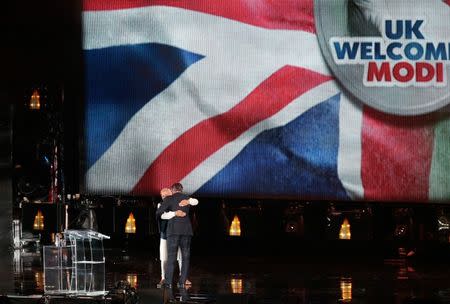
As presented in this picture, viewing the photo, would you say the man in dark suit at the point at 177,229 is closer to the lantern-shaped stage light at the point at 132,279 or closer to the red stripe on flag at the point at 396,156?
the lantern-shaped stage light at the point at 132,279

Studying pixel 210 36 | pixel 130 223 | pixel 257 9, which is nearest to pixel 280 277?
pixel 210 36

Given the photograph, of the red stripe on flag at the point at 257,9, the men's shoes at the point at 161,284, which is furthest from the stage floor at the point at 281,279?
the red stripe on flag at the point at 257,9

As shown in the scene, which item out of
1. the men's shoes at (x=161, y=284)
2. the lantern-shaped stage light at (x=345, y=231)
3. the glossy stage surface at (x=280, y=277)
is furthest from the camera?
the lantern-shaped stage light at (x=345, y=231)

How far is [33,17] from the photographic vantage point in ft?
56.0

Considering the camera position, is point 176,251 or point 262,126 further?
point 262,126

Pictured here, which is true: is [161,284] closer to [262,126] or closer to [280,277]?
[280,277]

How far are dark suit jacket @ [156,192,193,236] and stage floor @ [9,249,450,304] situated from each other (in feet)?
2.57

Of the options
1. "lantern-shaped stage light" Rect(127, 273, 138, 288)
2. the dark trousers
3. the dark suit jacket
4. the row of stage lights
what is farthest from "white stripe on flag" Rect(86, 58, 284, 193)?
the row of stage lights

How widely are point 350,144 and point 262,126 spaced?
4.16ft

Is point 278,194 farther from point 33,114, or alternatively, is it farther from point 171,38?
point 33,114

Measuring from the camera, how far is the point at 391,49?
16.7 meters

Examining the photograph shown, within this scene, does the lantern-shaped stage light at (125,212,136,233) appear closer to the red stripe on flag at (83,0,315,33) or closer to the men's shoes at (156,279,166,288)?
the men's shoes at (156,279,166,288)

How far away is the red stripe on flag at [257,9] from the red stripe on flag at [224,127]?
0.65 meters

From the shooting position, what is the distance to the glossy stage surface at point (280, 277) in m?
15.2
